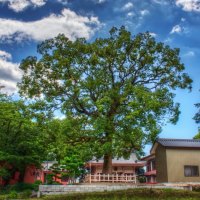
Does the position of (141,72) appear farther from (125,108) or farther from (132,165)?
(132,165)

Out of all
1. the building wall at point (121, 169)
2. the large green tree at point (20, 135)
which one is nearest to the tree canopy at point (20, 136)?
the large green tree at point (20, 135)

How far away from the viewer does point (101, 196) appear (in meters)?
20.1

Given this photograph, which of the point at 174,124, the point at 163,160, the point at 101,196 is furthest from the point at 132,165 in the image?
the point at 101,196

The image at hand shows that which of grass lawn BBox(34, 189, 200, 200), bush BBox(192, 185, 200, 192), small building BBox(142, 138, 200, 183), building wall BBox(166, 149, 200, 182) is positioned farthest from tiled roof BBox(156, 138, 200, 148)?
grass lawn BBox(34, 189, 200, 200)

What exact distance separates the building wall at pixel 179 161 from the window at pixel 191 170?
1.06 ft

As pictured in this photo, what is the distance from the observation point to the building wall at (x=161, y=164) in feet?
105

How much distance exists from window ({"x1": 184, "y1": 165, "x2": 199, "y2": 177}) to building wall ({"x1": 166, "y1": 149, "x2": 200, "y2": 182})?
32 cm

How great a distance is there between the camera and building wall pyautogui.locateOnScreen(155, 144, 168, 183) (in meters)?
32.0

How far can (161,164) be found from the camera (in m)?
33.1

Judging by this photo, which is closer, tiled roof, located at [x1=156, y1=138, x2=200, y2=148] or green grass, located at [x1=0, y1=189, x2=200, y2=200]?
green grass, located at [x1=0, y1=189, x2=200, y2=200]

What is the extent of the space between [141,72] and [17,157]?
15.0m

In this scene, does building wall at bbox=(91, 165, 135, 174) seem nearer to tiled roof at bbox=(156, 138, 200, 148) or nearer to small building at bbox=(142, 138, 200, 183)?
small building at bbox=(142, 138, 200, 183)

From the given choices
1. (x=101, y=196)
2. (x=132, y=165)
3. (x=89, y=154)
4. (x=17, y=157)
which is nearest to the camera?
(x=101, y=196)

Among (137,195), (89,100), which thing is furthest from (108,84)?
(137,195)
